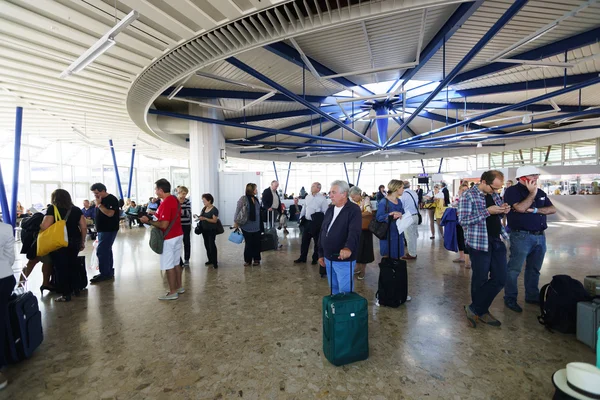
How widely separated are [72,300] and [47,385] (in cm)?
225

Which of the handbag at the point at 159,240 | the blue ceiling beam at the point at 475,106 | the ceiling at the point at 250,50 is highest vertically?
the blue ceiling beam at the point at 475,106

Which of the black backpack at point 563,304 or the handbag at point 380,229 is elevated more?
the handbag at point 380,229

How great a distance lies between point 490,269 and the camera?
3057 mm

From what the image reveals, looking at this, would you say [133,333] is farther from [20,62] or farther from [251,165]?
[251,165]

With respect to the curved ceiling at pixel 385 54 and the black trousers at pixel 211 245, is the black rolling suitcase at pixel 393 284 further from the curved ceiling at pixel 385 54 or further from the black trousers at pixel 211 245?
the curved ceiling at pixel 385 54

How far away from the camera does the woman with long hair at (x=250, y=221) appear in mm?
5449

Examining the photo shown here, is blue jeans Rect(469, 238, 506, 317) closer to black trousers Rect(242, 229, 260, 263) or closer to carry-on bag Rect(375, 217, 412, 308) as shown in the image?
carry-on bag Rect(375, 217, 412, 308)

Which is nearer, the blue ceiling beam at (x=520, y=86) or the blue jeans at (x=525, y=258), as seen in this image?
the blue jeans at (x=525, y=258)

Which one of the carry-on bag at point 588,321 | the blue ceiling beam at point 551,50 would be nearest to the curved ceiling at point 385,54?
the blue ceiling beam at point 551,50

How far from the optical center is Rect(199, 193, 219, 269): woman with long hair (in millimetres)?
5535

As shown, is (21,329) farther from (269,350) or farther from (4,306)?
(269,350)

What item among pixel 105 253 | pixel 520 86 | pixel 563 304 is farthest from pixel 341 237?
A: pixel 520 86

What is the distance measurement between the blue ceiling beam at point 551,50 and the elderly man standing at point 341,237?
8358 mm

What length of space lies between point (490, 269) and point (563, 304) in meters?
0.72
